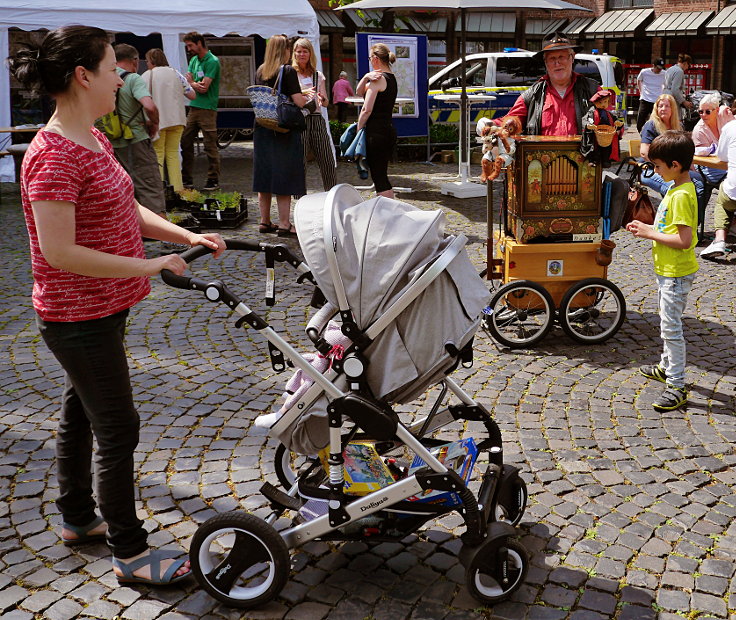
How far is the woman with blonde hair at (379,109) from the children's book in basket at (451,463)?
22.6 ft

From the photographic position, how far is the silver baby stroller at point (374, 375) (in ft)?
10.7

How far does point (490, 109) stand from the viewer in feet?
57.1

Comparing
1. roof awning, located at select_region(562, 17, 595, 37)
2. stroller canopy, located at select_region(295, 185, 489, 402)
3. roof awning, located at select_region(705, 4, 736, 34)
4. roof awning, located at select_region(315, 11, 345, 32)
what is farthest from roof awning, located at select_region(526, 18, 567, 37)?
stroller canopy, located at select_region(295, 185, 489, 402)

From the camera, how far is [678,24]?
30594 millimetres

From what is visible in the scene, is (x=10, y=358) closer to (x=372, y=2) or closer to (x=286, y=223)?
(x=286, y=223)

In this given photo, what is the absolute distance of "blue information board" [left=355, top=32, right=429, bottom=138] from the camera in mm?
14992

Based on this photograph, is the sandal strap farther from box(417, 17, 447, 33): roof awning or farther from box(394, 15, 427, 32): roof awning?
box(417, 17, 447, 33): roof awning

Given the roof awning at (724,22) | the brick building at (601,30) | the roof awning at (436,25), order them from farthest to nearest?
the roof awning at (436,25), the brick building at (601,30), the roof awning at (724,22)

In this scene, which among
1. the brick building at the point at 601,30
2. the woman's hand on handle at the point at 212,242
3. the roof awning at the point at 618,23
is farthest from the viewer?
the roof awning at the point at 618,23

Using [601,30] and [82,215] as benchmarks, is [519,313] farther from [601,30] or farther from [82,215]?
[601,30]

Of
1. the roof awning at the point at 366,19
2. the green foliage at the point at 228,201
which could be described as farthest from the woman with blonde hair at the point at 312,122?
the roof awning at the point at 366,19

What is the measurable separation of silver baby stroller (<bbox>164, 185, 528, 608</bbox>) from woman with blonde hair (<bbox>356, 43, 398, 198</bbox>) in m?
7.11

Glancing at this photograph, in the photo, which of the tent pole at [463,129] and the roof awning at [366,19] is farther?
the roof awning at [366,19]

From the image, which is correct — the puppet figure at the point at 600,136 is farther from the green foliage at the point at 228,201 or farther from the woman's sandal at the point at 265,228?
the green foliage at the point at 228,201
